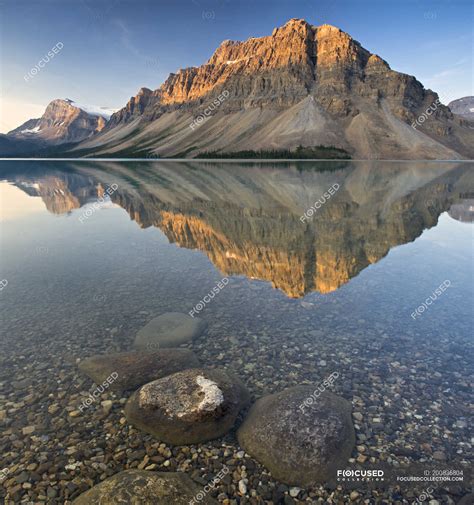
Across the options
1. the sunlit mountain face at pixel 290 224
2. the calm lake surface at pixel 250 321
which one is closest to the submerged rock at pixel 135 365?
the calm lake surface at pixel 250 321

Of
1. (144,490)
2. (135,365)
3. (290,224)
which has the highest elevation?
(290,224)

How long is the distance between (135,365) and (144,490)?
5.27 meters

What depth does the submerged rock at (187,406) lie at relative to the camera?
9.51 m

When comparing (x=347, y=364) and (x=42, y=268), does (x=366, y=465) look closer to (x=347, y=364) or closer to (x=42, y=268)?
(x=347, y=364)

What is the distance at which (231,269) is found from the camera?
22.4 m

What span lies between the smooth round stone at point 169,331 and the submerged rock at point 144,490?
6.41 m

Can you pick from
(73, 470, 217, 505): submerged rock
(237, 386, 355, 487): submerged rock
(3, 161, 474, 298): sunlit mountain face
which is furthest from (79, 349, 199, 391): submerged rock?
(3, 161, 474, 298): sunlit mountain face

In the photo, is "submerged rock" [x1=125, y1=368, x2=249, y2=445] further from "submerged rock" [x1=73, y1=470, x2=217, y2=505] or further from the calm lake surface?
"submerged rock" [x1=73, y1=470, x2=217, y2=505]

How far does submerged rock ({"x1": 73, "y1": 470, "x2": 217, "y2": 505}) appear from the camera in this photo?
7.31 metres

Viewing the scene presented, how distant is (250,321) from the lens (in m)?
15.9

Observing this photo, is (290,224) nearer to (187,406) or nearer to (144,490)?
(187,406)

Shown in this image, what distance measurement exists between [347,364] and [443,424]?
342cm

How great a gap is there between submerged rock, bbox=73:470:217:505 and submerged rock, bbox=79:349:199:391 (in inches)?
154

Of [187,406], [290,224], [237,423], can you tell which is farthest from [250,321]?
[290,224]
